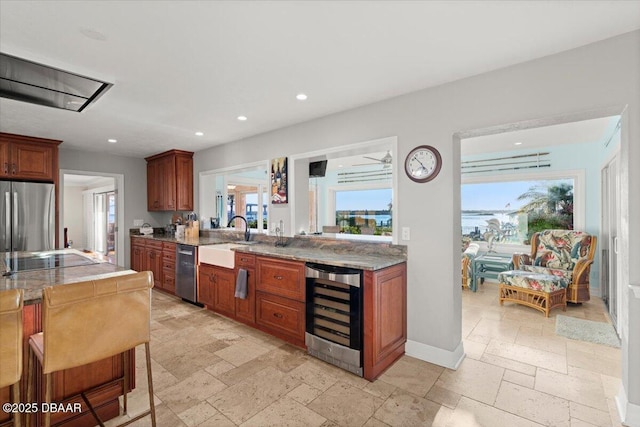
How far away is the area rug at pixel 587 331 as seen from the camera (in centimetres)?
314

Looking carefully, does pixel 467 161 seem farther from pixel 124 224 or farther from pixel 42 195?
pixel 42 195

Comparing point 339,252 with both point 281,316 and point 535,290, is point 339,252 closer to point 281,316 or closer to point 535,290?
point 281,316

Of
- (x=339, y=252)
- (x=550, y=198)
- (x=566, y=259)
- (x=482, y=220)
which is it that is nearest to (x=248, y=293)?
(x=339, y=252)

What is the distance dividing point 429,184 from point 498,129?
0.69m

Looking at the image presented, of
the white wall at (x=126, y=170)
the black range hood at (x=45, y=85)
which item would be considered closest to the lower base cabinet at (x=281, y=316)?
the black range hood at (x=45, y=85)

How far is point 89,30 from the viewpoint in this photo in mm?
1866

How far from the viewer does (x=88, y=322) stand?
4.82ft

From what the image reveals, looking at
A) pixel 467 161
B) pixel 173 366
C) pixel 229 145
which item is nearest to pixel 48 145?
pixel 229 145

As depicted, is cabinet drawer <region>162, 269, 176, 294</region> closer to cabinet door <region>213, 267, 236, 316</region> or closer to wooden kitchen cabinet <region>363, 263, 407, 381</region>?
cabinet door <region>213, 267, 236, 316</region>

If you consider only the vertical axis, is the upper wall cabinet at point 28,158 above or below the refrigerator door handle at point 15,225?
above

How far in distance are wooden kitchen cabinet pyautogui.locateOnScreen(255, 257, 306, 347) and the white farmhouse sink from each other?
0.52m

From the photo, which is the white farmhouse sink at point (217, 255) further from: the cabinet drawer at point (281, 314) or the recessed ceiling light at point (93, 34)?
the recessed ceiling light at point (93, 34)

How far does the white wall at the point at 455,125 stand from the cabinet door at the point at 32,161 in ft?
13.7

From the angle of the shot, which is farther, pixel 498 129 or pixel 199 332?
pixel 199 332
